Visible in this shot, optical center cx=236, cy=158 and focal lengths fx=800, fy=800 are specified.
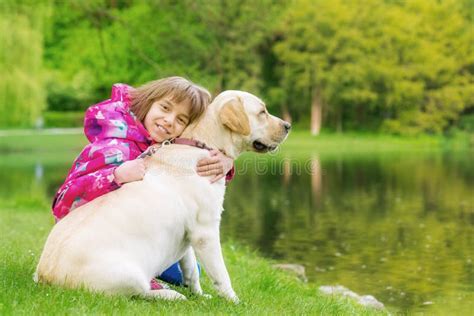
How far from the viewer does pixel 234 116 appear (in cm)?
527

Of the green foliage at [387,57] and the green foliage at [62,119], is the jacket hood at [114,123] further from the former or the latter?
the green foliage at [387,57]

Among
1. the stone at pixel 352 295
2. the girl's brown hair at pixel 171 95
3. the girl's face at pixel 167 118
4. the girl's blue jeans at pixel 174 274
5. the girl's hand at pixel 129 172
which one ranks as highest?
the girl's brown hair at pixel 171 95

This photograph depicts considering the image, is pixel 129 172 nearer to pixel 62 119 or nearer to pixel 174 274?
pixel 174 274

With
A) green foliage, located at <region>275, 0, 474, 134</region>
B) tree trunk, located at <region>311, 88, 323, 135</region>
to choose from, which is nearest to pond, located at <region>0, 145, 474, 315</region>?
green foliage, located at <region>275, 0, 474, 134</region>

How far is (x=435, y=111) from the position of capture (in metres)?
52.6

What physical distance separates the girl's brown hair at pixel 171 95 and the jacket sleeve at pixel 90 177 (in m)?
0.34

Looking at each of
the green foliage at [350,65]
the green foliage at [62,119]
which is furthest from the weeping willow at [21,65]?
the green foliage at [62,119]

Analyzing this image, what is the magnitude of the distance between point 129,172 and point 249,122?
2.84 ft

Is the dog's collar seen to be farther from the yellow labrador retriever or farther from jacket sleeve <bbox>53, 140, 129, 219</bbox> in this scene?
A: jacket sleeve <bbox>53, 140, 129, 219</bbox>

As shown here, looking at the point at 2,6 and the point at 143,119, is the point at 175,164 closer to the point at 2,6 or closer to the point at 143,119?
the point at 143,119

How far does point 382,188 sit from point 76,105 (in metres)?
33.3

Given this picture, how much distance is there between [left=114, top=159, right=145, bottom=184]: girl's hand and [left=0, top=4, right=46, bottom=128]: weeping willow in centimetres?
2505

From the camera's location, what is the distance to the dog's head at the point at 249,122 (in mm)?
5285

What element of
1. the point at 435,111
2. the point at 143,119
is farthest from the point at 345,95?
the point at 143,119
